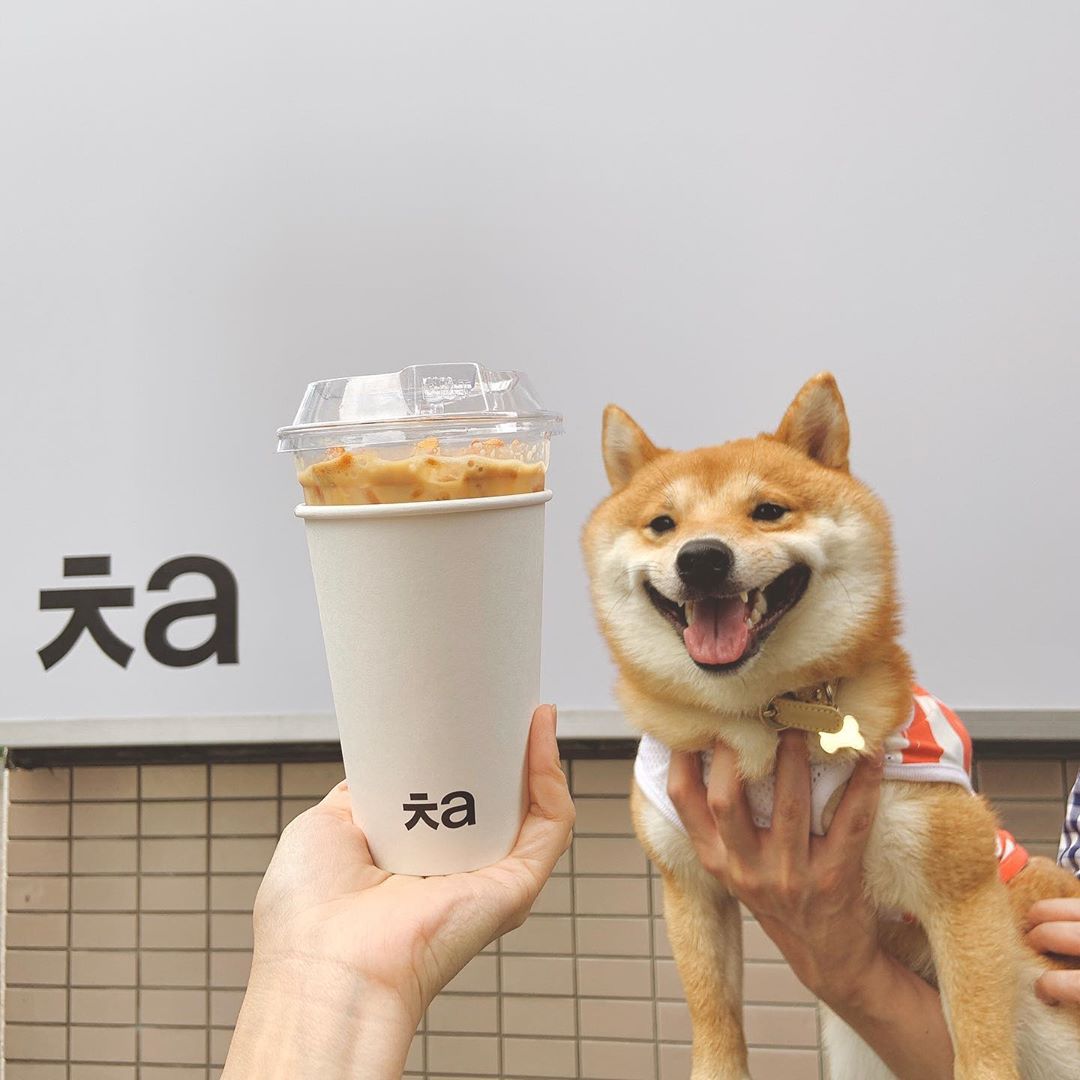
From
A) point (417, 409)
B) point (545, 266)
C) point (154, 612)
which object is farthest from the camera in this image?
point (154, 612)

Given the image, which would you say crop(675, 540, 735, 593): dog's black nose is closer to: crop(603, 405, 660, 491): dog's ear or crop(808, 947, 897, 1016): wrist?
crop(603, 405, 660, 491): dog's ear

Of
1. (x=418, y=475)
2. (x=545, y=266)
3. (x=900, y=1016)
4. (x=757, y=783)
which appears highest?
(x=545, y=266)

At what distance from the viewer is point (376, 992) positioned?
77cm

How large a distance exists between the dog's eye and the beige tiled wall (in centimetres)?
91

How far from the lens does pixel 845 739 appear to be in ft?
3.25

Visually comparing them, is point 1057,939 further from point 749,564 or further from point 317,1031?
point 317,1031

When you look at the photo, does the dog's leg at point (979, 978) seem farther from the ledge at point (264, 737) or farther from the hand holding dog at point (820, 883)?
the ledge at point (264, 737)

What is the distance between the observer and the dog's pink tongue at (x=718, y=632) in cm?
98

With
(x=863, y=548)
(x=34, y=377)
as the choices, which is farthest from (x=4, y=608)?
(x=863, y=548)

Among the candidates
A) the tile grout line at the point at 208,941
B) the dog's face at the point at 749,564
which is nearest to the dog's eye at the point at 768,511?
the dog's face at the point at 749,564

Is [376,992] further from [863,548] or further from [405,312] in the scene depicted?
[405,312]

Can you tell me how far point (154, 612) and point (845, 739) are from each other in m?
1.37

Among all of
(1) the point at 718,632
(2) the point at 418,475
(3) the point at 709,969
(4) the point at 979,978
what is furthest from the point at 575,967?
(2) the point at 418,475

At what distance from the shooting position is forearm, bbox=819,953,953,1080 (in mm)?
1074
